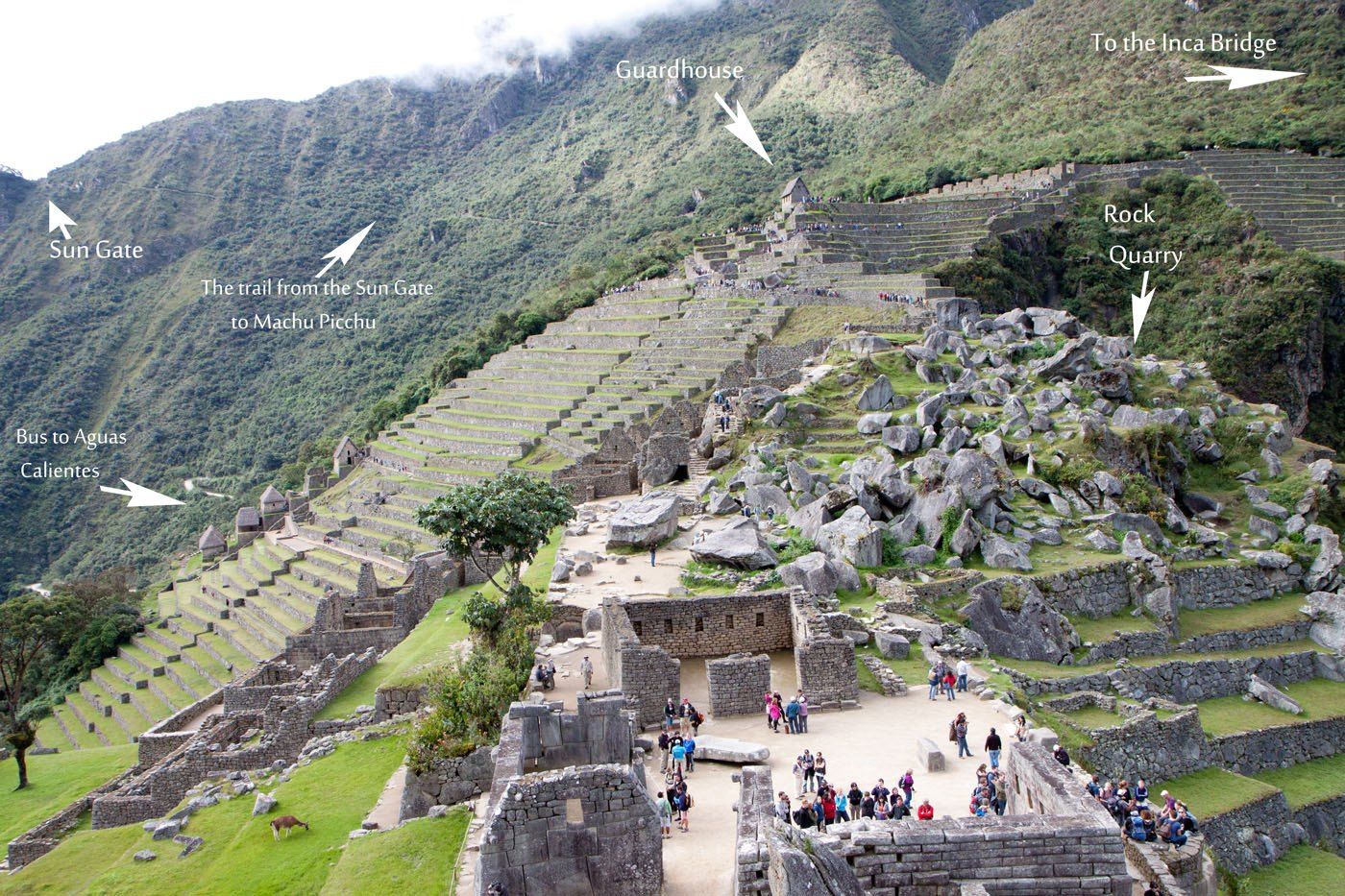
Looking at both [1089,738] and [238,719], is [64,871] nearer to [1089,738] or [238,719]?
[238,719]

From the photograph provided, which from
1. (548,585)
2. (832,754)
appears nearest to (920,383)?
(548,585)

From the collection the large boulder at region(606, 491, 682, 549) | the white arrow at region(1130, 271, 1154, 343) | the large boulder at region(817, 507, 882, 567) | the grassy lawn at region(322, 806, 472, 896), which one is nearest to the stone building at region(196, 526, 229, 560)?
the large boulder at region(606, 491, 682, 549)

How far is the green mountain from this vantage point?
68.9m

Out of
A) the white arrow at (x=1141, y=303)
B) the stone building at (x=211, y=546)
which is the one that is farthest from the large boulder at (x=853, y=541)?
the stone building at (x=211, y=546)

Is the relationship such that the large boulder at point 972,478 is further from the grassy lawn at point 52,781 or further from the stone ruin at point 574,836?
the grassy lawn at point 52,781

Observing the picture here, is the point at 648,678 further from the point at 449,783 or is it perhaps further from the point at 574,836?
the point at 574,836

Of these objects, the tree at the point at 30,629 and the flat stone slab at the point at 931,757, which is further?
the tree at the point at 30,629

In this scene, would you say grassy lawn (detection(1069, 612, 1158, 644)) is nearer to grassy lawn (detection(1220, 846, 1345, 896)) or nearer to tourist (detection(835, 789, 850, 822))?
grassy lawn (detection(1220, 846, 1345, 896))

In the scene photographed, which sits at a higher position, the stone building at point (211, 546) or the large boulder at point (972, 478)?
the large boulder at point (972, 478)

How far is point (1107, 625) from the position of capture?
1883cm

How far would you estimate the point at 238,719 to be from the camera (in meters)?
20.5

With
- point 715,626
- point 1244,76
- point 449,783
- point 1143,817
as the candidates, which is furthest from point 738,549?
point 1244,76

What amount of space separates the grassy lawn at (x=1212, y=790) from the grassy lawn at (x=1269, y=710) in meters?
1.26

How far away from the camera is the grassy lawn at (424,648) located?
18.3m
